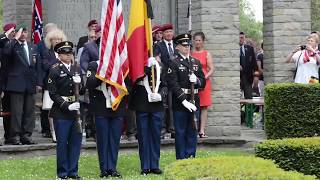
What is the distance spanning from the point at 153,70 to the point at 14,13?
8822 millimetres

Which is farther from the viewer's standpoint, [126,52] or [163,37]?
[163,37]

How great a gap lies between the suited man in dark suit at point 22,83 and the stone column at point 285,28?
4.62 metres

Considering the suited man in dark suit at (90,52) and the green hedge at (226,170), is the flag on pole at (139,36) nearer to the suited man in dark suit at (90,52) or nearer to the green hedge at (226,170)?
the suited man in dark suit at (90,52)

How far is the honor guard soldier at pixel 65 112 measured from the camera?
1113 centimetres

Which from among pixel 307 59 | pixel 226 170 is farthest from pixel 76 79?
pixel 307 59

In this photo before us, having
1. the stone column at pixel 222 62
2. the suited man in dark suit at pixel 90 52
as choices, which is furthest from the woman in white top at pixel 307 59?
Answer: the suited man in dark suit at pixel 90 52

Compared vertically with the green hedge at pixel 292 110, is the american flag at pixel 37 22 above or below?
above

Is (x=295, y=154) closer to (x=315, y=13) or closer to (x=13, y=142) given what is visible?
(x=13, y=142)

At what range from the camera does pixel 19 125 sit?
13562mm

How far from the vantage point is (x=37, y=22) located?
17875 mm

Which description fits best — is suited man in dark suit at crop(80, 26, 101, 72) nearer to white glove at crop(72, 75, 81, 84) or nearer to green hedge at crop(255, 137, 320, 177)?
white glove at crop(72, 75, 81, 84)

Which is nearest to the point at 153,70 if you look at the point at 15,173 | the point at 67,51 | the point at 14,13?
the point at 67,51

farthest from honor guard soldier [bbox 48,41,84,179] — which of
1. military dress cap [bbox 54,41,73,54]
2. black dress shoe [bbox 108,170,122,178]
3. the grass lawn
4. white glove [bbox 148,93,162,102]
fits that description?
white glove [bbox 148,93,162,102]

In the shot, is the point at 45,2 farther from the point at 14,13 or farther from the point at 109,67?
the point at 109,67
